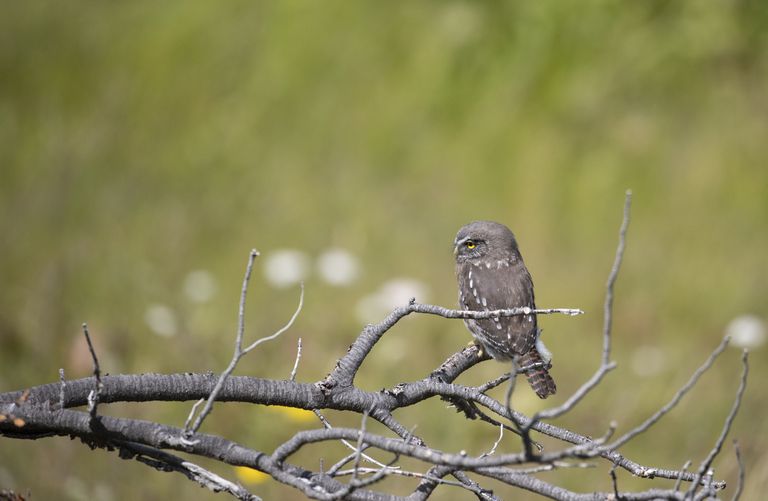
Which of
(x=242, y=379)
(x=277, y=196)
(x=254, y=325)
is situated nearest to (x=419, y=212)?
(x=277, y=196)

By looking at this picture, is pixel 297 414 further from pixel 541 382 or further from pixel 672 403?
pixel 672 403

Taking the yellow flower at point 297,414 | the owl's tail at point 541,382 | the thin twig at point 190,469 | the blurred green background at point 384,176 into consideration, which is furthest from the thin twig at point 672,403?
the blurred green background at point 384,176

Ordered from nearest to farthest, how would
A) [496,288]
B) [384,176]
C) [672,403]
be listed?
[672,403] < [496,288] < [384,176]

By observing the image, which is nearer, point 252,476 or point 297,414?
point 252,476

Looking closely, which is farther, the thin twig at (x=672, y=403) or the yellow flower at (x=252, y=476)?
the yellow flower at (x=252, y=476)

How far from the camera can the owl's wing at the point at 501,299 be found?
427 cm

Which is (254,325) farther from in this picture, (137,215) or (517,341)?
(517,341)

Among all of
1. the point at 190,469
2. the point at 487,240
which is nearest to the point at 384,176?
the point at 487,240

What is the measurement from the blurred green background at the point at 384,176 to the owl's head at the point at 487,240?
1.70m

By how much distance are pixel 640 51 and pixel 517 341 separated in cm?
455

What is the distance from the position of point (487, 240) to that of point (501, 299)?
13.0 inches

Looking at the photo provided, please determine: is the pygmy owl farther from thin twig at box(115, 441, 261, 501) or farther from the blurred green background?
thin twig at box(115, 441, 261, 501)

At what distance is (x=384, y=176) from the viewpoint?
826 cm

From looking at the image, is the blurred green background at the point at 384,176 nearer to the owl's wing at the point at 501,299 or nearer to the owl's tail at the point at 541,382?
the owl's wing at the point at 501,299
